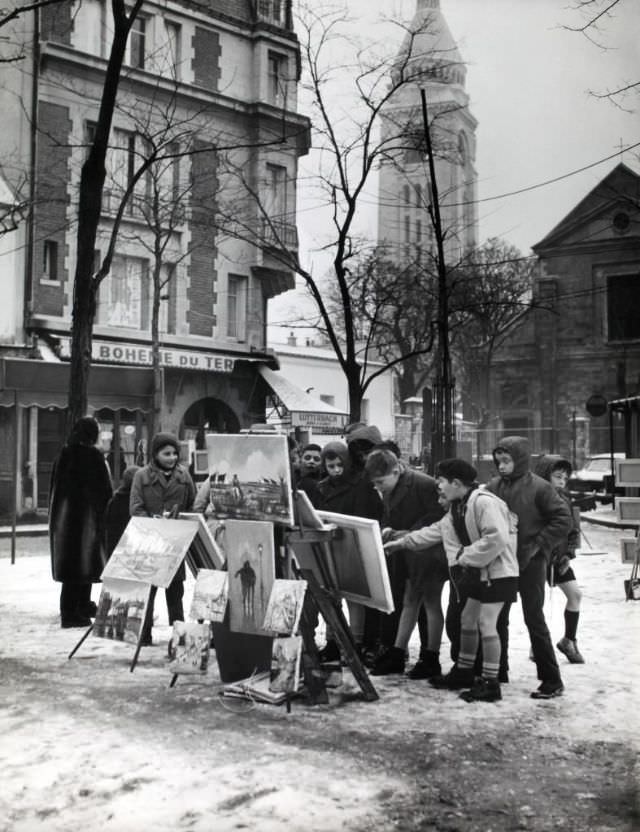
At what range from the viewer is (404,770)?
4.25 m

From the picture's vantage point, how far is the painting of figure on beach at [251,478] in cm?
543

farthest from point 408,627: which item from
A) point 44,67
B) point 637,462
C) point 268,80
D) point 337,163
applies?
point 44,67

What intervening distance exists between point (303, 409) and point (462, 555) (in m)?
16.8

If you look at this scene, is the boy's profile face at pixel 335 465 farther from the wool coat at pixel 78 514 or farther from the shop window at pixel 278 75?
the shop window at pixel 278 75

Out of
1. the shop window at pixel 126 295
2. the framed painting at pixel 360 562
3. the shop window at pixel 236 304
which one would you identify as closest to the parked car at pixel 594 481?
the shop window at pixel 236 304

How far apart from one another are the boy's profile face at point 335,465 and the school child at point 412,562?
1.34 ft

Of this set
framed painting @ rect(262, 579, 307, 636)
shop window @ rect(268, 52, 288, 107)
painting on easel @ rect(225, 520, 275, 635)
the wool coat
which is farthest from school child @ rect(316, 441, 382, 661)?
shop window @ rect(268, 52, 288, 107)

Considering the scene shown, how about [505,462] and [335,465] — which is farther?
[335,465]

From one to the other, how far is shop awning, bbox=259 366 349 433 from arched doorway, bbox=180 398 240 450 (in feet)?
4.13

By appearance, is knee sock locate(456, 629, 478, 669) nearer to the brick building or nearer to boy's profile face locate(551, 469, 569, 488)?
boy's profile face locate(551, 469, 569, 488)

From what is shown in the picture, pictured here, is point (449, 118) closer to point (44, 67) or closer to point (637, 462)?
point (637, 462)

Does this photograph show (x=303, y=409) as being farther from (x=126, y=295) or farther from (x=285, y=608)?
(x=285, y=608)

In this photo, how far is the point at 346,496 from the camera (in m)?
6.59

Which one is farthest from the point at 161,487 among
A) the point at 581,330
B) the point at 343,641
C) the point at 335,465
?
the point at 581,330
